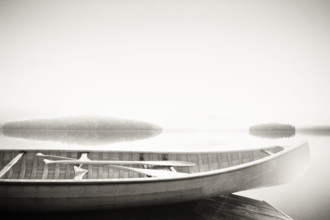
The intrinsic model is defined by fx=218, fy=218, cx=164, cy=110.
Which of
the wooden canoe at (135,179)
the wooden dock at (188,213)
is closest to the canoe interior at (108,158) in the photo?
the wooden canoe at (135,179)

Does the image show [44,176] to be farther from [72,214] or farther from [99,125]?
[99,125]

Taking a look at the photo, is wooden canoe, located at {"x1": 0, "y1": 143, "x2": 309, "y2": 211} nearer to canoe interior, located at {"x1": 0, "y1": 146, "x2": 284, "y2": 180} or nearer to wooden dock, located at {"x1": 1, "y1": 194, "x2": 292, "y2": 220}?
canoe interior, located at {"x1": 0, "y1": 146, "x2": 284, "y2": 180}

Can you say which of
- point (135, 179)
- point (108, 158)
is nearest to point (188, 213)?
point (135, 179)

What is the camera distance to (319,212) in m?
5.84

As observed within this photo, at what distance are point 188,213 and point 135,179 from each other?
1.46 m

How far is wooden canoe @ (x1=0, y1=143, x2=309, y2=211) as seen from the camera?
4043 millimetres

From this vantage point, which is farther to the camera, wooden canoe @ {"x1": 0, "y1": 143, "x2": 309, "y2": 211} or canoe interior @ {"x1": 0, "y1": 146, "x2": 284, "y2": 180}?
canoe interior @ {"x1": 0, "y1": 146, "x2": 284, "y2": 180}

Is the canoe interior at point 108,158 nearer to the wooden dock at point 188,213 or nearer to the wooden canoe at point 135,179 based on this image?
the wooden canoe at point 135,179

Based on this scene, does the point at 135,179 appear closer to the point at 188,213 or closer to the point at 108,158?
the point at 188,213

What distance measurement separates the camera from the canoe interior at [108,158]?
18.9ft

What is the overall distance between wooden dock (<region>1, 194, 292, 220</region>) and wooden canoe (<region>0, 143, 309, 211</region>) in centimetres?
33

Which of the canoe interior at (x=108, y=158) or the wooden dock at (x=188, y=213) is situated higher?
the canoe interior at (x=108, y=158)

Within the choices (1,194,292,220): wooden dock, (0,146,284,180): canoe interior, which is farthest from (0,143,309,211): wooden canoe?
(1,194,292,220): wooden dock

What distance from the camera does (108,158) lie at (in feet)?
21.2
